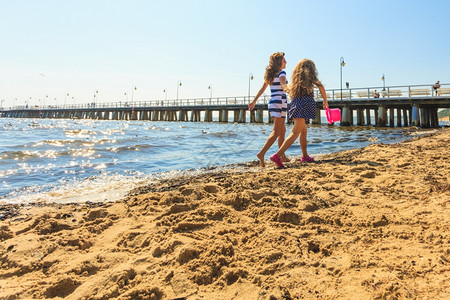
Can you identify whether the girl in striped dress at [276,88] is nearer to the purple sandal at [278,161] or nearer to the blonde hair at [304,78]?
the blonde hair at [304,78]

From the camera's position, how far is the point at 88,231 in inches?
85.6

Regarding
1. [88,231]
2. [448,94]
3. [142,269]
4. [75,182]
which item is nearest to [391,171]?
[142,269]

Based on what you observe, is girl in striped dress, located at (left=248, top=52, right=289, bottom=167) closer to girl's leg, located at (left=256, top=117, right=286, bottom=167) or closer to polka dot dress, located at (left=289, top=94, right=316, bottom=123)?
girl's leg, located at (left=256, top=117, right=286, bottom=167)

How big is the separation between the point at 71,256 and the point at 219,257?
3.26ft

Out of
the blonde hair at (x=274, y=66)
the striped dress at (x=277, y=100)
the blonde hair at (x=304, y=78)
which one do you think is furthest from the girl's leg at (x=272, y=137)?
the blonde hair at (x=274, y=66)

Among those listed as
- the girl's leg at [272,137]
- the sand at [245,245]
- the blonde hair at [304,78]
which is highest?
the blonde hair at [304,78]

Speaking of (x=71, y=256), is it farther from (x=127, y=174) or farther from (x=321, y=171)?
(x=127, y=174)

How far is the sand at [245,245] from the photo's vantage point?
1.35 m

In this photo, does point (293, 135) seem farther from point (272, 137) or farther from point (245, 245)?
point (245, 245)

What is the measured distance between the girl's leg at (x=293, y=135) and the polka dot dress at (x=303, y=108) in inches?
3.7

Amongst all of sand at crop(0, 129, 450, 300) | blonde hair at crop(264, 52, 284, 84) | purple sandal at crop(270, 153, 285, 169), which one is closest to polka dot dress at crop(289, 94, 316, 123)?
blonde hair at crop(264, 52, 284, 84)

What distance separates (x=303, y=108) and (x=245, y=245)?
11.1 feet

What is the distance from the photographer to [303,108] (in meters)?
4.64

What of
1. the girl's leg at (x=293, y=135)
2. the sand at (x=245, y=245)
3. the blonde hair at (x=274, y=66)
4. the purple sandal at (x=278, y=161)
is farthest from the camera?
the blonde hair at (x=274, y=66)
